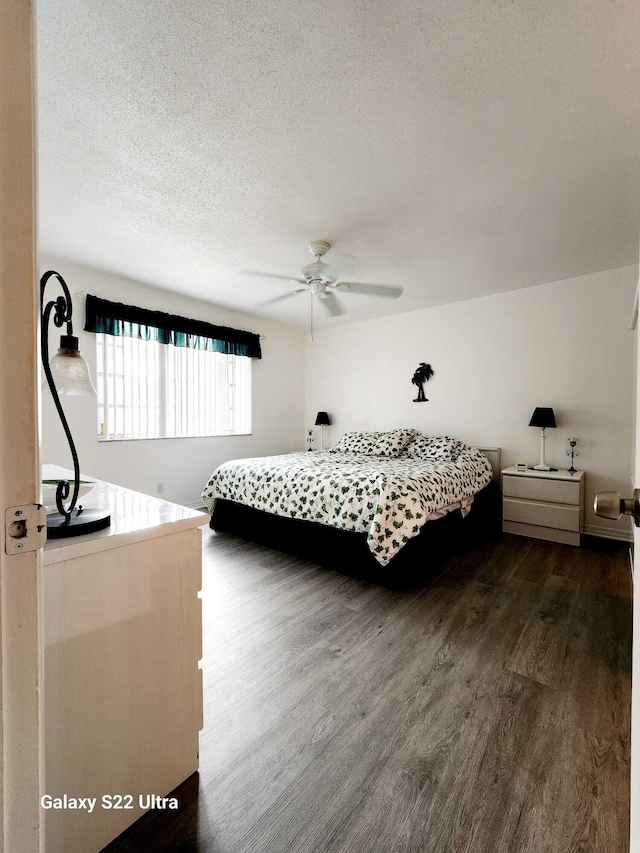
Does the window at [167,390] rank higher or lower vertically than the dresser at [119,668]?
higher

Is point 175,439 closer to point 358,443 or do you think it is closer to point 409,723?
point 358,443

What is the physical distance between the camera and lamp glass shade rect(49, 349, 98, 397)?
3.57ft

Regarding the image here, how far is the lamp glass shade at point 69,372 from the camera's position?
42.8 inches

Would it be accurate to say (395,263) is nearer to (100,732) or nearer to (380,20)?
(380,20)

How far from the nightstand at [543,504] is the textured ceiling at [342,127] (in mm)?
1933

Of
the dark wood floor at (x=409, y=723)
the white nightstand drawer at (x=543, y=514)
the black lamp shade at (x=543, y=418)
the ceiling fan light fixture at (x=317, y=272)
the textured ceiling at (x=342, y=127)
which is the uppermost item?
the textured ceiling at (x=342, y=127)

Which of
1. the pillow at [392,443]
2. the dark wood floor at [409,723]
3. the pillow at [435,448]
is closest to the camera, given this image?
the dark wood floor at [409,723]

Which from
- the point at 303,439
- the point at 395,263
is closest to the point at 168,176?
the point at 395,263

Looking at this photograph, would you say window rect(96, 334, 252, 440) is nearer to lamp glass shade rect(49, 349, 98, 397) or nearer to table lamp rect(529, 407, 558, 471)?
lamp glass shade rect(49, 349, 98, 397)

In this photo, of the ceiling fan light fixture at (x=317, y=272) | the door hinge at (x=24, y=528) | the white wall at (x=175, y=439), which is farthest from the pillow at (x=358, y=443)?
the door hinge at (x=24, y=528)

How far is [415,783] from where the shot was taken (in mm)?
1134

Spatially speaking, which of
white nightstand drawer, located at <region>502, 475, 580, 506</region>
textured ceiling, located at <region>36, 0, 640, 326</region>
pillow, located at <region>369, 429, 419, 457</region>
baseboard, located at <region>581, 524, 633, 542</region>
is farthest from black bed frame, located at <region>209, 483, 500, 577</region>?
textured ceiling, located at <region>36, 0, 640, 326</region>

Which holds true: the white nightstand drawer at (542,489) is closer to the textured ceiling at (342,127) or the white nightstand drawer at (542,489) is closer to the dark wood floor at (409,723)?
the dark wood floor at (409,723)

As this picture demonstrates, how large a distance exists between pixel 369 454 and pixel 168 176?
10.4 ft
